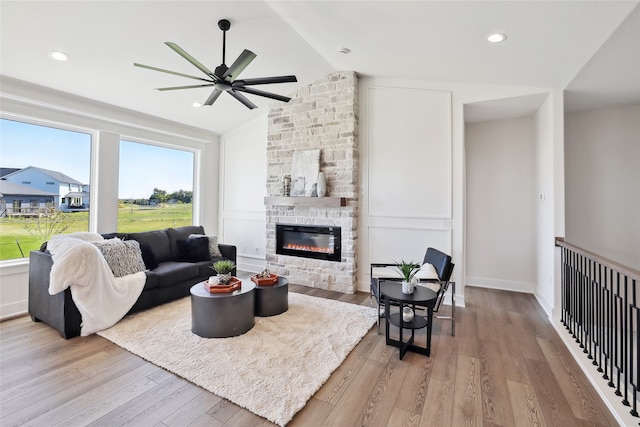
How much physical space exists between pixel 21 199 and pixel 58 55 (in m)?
1.96

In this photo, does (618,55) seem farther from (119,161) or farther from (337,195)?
(119,161)

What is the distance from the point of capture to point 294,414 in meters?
2.00

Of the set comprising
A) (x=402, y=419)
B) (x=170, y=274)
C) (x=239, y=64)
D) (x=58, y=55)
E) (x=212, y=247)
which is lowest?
(x=402, y=419)

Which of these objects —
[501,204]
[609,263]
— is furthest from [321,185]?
[609,263]

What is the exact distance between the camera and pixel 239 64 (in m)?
2.66

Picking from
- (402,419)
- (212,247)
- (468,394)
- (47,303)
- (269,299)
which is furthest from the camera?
(212,247)

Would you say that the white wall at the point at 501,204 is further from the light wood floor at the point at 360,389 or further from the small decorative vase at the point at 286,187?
the small decorative vase at the point at 286,187

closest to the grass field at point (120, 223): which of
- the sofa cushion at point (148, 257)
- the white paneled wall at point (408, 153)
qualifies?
the sofa cushion at point (148, 257)

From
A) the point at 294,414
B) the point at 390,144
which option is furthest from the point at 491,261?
the point at 294,414

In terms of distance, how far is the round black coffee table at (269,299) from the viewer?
358 centimetres

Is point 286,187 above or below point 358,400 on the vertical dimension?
above

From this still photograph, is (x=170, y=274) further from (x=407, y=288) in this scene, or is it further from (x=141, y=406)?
(x=407, y=288)

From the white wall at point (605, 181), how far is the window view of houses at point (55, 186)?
6802 mm

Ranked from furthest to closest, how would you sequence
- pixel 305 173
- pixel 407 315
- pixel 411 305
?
pixel 305 173
pixel 407 315
pixel 411 305
